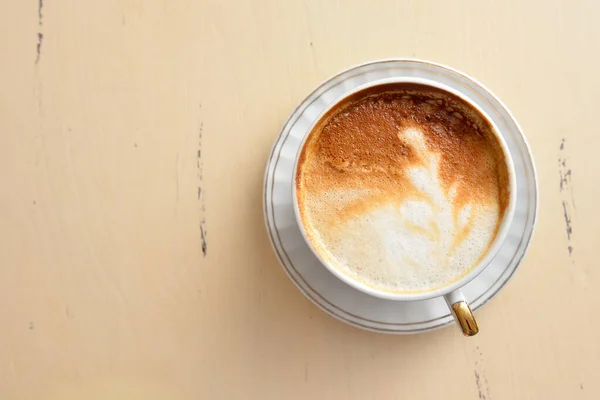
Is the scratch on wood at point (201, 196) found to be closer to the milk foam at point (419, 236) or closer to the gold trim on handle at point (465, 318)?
the milk foam at point (419, 236)

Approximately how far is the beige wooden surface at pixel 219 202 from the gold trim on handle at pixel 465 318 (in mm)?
207

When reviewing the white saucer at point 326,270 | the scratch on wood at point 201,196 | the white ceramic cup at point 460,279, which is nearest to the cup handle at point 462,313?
the white ceramic cup at point 460,279

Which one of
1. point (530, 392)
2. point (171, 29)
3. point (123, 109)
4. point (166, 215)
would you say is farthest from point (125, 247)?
point (530, 392)

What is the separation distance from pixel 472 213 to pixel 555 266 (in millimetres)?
268

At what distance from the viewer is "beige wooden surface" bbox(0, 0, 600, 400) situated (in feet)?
3.36

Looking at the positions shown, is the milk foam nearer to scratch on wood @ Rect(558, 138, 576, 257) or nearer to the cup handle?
the cup handle

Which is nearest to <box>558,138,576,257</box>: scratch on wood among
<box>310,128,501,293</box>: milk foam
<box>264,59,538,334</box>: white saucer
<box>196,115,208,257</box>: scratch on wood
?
<box>264,59,538,334</box>: white saucer

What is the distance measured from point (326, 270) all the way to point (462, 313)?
23 cm

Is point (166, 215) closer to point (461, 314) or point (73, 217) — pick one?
point (73, 217)

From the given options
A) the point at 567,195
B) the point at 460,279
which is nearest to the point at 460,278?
the point at 460,279

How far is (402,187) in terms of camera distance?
2.83ft

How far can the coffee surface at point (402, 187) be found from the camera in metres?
0.86

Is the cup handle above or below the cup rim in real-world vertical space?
below

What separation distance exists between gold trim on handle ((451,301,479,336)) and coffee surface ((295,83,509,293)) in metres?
0.04
